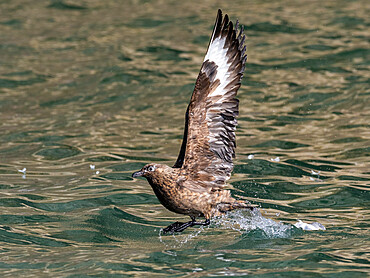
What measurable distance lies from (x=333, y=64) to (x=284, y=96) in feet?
5.55

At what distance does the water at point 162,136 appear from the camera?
7.32m

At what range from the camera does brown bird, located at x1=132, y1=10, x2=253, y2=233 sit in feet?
24.2

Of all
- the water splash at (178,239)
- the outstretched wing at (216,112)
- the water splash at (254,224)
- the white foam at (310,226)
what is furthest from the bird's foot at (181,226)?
the white foam at (310,226)

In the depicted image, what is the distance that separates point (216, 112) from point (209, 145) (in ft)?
1.12

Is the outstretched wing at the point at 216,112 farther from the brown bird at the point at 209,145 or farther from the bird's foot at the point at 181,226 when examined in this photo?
the bird's foot at the point at 181,226

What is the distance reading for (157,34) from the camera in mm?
16203

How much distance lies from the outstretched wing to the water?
57cm

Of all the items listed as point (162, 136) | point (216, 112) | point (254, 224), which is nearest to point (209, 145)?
point (216, 112)

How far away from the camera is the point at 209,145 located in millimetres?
7641

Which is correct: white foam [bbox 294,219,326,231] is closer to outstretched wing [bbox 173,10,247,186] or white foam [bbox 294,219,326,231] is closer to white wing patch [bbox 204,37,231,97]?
outstretched wing [bbox 173,10,247,186]

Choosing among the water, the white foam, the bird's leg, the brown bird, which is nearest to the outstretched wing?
the brown bird

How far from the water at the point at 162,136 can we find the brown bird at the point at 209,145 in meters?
0.37

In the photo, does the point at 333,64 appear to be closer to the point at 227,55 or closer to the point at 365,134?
the point at 365,134

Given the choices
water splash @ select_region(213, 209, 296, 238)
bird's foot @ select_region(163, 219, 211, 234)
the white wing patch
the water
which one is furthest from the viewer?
water splash @ select_region(213, 209, 296, 238)
